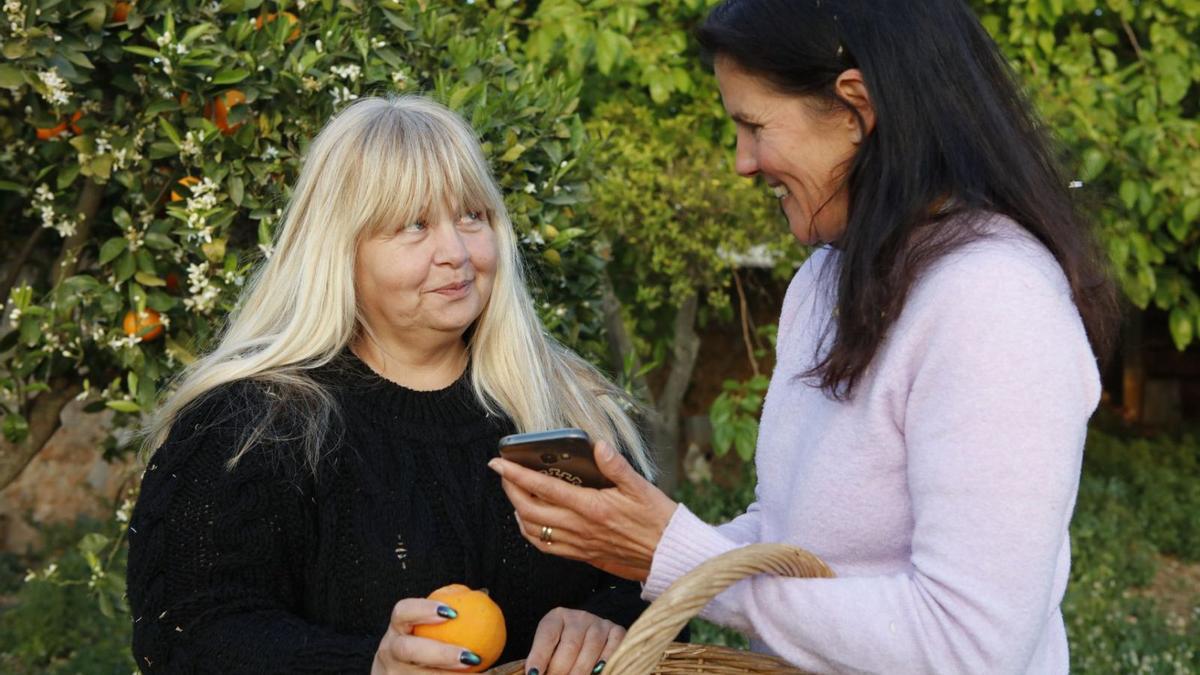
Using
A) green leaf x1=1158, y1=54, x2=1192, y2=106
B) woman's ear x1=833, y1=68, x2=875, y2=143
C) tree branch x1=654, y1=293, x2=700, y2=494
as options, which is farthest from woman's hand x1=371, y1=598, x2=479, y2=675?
green leaf x1=1158, y1=54, x2=1192, y2=106

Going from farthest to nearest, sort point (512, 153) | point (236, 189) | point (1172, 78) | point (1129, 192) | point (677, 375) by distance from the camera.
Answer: point (677, 375), point (1172, 78), point (1129, 192), point (512, 153), point (236, 189)

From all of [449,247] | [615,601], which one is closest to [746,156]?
[449,247]

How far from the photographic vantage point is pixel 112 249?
2711mm

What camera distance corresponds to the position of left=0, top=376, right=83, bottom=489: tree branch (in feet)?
10.2

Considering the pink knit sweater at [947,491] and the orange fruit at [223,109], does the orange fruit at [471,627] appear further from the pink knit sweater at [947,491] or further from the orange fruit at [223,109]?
the orange fruit at [223,109]

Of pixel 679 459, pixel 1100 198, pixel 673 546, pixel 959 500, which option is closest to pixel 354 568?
pixel 673 546

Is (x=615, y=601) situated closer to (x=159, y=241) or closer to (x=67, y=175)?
(x=159, y=241)

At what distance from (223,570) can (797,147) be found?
1.03m

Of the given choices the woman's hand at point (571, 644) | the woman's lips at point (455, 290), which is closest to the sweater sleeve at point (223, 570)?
the woman's hand at point (571, 644)

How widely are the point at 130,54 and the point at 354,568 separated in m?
1.34

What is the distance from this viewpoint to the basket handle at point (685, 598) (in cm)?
143

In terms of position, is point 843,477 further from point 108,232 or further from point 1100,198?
point 108,232

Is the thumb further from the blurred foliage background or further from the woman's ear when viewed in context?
the blurred foliage background

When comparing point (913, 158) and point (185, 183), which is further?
point (185, 183)
